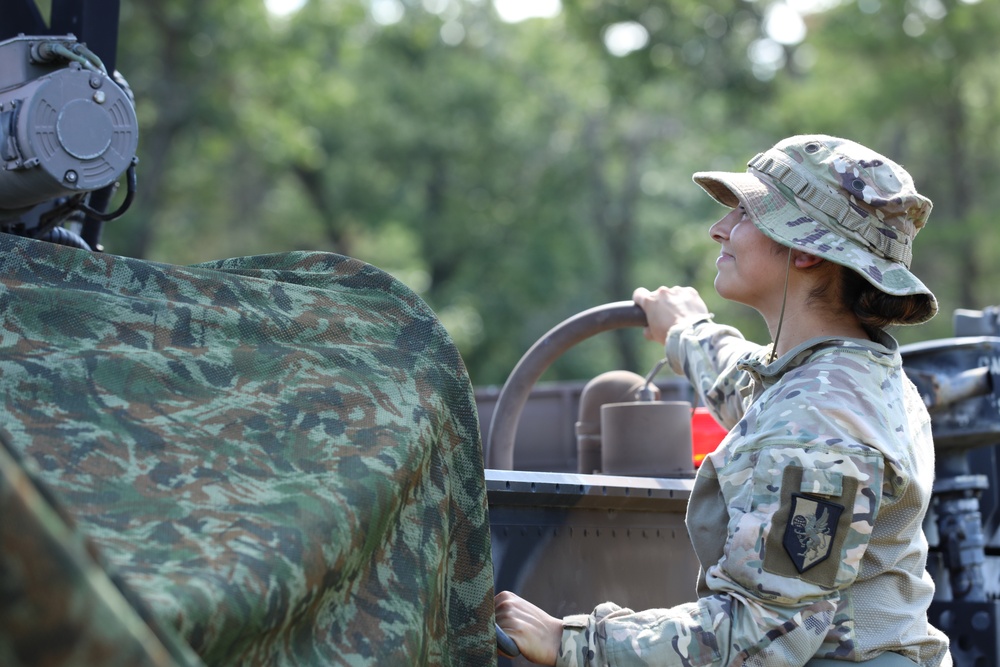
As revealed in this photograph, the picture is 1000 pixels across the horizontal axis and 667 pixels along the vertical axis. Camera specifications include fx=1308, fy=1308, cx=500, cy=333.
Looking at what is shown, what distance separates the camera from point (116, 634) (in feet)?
3.09

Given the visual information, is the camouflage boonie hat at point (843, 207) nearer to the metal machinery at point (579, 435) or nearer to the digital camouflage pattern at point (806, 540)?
the digital camouflage pattern at point (806, 540)

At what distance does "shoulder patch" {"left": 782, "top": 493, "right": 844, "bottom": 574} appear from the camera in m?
2.08

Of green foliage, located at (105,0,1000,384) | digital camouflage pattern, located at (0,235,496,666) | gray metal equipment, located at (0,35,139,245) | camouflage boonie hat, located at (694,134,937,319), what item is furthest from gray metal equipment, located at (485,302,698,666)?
green foliage, located at (105,0,1000,384)

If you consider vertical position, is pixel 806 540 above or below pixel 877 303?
below

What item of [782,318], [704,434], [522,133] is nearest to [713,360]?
[782,318]

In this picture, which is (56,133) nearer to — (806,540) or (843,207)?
(843,207)

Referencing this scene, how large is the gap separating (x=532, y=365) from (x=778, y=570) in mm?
1221

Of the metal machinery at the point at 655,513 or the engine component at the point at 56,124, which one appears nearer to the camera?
the metal machinery at the point at 655,513

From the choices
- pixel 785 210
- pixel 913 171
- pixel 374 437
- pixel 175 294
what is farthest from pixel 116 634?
pixel 913 171

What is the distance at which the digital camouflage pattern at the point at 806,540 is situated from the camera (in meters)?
2.09

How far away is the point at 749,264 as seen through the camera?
2520mm

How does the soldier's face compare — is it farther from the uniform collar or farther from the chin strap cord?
the uniform collar

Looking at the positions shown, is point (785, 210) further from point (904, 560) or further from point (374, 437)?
point (374, 437)

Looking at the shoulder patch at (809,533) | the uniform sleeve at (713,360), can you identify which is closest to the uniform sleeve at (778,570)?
the shoulder patch at (809,533)
